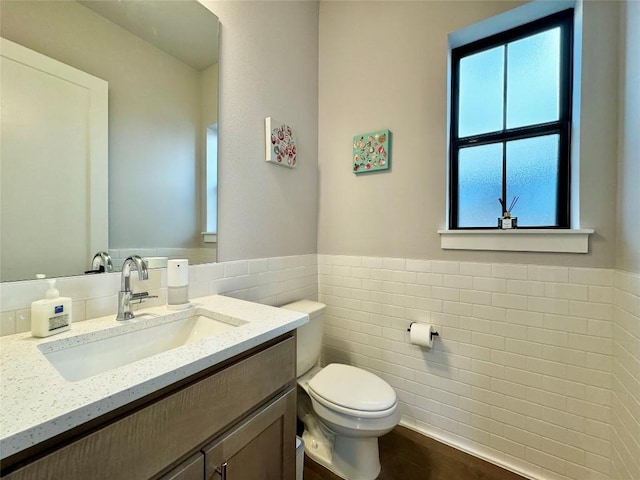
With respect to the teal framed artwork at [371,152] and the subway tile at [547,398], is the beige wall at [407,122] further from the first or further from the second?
the subway tile at [547,398]

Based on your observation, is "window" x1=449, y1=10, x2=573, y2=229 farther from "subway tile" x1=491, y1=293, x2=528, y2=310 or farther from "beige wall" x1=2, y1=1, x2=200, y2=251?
"beige wall" x1=2, y1=1, x2=200, y2=251

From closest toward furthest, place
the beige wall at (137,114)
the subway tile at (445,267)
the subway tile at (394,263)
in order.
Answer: the beige wall at (137,114), the subway tile at (445,267), the subway tile at (394,263)

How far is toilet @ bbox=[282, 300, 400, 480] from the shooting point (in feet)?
3.92

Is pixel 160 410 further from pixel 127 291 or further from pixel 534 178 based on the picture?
pixel 534 178

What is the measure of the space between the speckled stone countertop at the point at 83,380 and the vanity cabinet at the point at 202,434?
0.04m

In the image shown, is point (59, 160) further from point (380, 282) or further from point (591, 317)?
point (591, 317)

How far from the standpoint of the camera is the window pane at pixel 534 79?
1.38m

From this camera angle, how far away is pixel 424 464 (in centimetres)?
138

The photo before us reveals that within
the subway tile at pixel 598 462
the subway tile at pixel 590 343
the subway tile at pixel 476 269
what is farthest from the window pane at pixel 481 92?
the subway tile at pixel 598 462


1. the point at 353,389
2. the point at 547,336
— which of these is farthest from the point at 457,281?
the point at 353,389

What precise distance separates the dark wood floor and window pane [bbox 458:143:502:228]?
125cm

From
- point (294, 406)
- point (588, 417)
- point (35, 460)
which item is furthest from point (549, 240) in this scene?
point (35, 460)

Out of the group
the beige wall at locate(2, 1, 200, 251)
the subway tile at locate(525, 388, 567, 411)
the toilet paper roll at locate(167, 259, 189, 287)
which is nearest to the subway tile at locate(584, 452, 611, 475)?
the subway tile at locate(525, 388, 567, 411)

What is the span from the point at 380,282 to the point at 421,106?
109 cm
